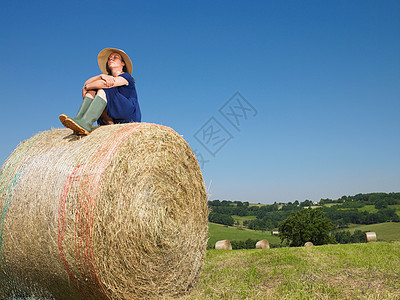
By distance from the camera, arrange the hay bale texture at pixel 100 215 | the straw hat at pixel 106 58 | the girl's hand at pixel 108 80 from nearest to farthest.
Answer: the hay bale texture at pixel 100 215 < the girl's hand at pixel 108 80 < the straw hat at pixel 106 58

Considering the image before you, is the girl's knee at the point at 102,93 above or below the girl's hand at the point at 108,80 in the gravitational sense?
below

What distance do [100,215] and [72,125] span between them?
126cm

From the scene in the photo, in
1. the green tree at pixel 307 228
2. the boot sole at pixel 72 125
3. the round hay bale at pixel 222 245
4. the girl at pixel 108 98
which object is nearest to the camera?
the boot sole at pixel 72 125

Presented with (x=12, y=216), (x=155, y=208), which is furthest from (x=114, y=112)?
(x=12, y=216)

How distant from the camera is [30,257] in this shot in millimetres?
3738

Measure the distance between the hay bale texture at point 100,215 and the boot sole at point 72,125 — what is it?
0.34ft

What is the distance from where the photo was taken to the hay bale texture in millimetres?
3371

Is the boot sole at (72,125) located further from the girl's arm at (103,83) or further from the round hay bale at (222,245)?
the round hay bale at (222,245)

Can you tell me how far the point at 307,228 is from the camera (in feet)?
67.2

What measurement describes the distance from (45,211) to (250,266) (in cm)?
395

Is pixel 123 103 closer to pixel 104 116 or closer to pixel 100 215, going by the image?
pixel 104 116

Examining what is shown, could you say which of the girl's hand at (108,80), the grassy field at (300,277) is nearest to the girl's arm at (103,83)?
the girl's hand at (108,80)

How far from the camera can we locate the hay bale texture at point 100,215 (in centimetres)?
337

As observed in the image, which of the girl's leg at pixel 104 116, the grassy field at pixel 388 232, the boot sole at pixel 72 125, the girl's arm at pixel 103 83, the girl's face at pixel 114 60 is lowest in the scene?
the grassy field at pixel 388 232
